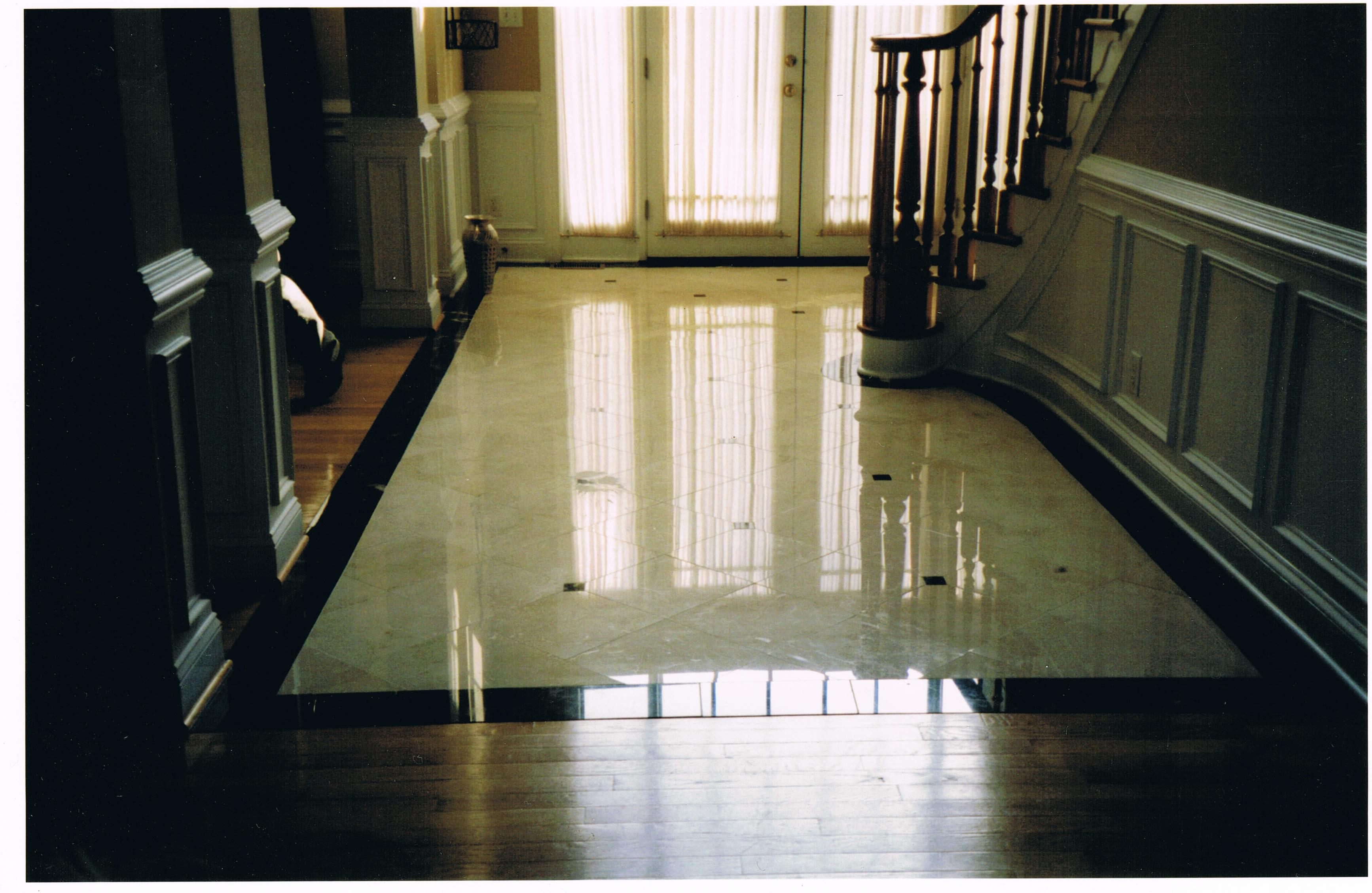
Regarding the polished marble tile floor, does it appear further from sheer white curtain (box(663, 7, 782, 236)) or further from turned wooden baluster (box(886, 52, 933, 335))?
sheer white curtain (box(663, 7, 782, 236))

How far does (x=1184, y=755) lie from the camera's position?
2562 millimetres

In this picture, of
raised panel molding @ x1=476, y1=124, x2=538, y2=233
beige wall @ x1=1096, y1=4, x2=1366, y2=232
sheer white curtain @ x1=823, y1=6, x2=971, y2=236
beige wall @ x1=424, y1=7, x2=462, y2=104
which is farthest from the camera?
raised panel molding @ x1=476, y1=124, x2=538, y2=233

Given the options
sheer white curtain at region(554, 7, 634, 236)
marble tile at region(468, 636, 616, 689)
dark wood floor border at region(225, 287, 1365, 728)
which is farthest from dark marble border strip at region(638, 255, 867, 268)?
marble tile at region(468, 636, 616, 689)

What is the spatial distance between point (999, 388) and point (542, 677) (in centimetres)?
307

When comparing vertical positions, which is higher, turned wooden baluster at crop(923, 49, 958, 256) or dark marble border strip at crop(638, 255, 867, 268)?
turned wooden baluster at crop(923, 49, 958, 256)

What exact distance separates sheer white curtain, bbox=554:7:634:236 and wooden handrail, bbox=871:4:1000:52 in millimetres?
2833

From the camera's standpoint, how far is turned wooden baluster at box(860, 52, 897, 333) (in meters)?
5.29

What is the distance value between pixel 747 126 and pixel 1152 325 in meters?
4.49

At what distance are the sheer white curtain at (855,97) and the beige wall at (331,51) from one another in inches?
119

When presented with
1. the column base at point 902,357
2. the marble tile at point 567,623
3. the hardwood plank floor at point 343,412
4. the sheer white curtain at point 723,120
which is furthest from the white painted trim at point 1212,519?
the sheer white curtain at point 723,120

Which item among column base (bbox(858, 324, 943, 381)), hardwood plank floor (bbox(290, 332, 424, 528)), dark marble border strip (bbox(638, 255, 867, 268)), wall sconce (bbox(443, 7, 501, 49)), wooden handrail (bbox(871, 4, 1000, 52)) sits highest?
wall sconce (bbox(443, 7, 501, 49))

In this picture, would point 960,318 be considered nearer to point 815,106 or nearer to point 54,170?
point 815,106

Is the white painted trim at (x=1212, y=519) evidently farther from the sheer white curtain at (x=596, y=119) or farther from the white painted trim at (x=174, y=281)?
the sheer white curtain at (x=596, y=119)

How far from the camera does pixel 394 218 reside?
6.26 meters
